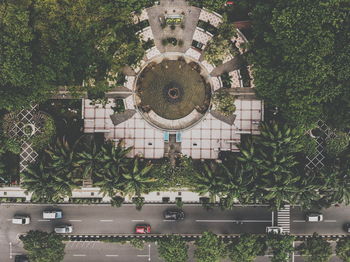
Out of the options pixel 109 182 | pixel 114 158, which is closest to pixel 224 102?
pixel 114 158

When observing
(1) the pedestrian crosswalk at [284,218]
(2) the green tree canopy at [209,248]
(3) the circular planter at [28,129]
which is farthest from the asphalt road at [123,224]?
(3) the circular planter at [28,129]

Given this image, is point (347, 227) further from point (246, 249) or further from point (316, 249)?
point (246, 249)

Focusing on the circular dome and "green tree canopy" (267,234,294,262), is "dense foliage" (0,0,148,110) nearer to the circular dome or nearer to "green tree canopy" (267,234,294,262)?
the circular dome

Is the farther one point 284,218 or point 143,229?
point 284,218

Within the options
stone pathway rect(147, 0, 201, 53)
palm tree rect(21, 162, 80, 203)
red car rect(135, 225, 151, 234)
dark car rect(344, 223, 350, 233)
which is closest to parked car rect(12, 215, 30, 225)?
palm tree rect(21, 162, 80, 203)

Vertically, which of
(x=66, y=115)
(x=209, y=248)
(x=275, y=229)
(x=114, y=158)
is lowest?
(x=209, y=248)

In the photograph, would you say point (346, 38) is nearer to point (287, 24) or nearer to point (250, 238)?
point (287, 24)

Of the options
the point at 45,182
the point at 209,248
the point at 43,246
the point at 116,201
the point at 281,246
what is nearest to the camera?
the point at 45,182
